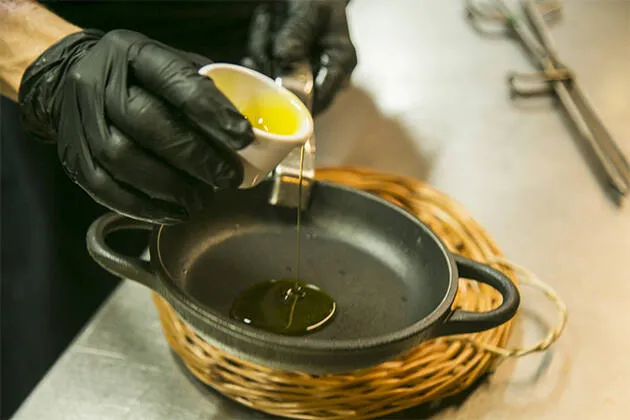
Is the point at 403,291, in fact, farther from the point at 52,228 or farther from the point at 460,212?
the point at 52,228

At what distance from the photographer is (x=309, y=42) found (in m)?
1.03

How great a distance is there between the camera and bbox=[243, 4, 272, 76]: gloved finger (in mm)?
989

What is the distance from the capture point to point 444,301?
585 millimetres

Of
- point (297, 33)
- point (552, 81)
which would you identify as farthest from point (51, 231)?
point (552, 81)

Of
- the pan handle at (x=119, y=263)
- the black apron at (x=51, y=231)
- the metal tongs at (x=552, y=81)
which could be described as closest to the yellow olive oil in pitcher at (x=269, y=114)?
the pan handle at (x=119, y=263)

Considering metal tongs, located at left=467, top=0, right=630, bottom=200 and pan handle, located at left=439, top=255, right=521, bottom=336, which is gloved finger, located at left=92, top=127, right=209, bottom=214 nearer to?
pan handle, located at left=439, top=255, right=521, bottom=336

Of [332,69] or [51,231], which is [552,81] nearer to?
[332,69]

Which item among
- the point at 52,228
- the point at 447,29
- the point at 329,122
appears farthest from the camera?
the point at 447,29

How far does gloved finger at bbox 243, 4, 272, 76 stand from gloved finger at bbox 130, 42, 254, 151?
0.44 meters

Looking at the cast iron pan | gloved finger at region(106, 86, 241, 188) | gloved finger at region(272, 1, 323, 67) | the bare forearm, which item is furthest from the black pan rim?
gloved finger at region(272, 1, 323, 67)

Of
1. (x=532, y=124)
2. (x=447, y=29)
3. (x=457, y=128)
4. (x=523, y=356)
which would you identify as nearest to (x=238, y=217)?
(x=523, y=356)

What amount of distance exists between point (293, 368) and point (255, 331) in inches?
2.0

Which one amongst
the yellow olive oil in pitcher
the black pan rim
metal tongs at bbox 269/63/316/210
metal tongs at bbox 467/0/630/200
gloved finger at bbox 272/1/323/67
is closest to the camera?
the black pan rim

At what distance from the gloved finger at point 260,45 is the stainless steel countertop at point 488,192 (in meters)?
0.17
